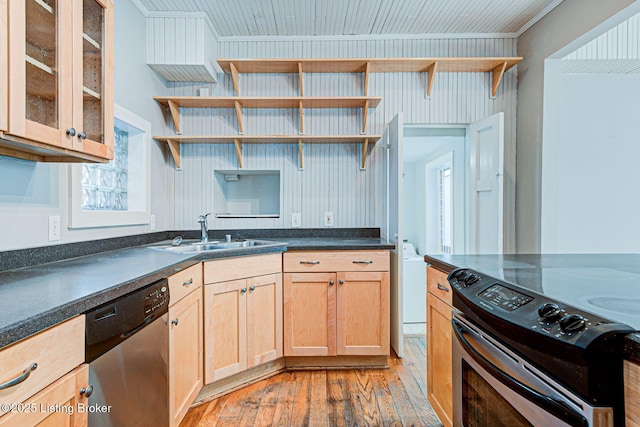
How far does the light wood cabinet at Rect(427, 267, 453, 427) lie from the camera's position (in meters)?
1.54

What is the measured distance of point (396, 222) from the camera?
262 cm

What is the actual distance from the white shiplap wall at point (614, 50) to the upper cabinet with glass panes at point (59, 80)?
9.87 feet

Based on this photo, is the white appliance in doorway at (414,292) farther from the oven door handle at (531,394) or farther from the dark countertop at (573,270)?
the oven door handle at (531,394)

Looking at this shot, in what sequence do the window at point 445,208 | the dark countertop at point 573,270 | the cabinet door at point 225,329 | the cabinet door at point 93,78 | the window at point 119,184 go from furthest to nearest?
1. the window at point 445,208
2. the cabinet door at point 225,329
3. the window at point 119,184
4. the cabinet door at point 93,78
5. the dark countertop at point 573,270

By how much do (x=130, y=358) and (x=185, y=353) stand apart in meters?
0.59

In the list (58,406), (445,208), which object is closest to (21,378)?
(58,406)

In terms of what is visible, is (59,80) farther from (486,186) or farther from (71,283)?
(486,186)

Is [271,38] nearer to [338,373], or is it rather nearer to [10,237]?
[10,237]

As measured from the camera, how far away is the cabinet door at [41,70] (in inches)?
42.3

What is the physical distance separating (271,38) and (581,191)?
278cm

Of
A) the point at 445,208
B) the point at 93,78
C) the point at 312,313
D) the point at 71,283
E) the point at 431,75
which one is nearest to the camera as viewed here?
the point at 71,283

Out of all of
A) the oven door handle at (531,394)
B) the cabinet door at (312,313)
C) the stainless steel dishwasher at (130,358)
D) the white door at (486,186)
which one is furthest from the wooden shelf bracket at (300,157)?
the oven door handle at (531,394)

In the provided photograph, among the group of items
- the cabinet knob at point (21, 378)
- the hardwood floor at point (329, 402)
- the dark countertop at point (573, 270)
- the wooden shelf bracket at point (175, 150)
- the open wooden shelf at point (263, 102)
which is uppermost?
the open wooden shelf at point (263, 102)

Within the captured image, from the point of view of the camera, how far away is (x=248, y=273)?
2.25m
